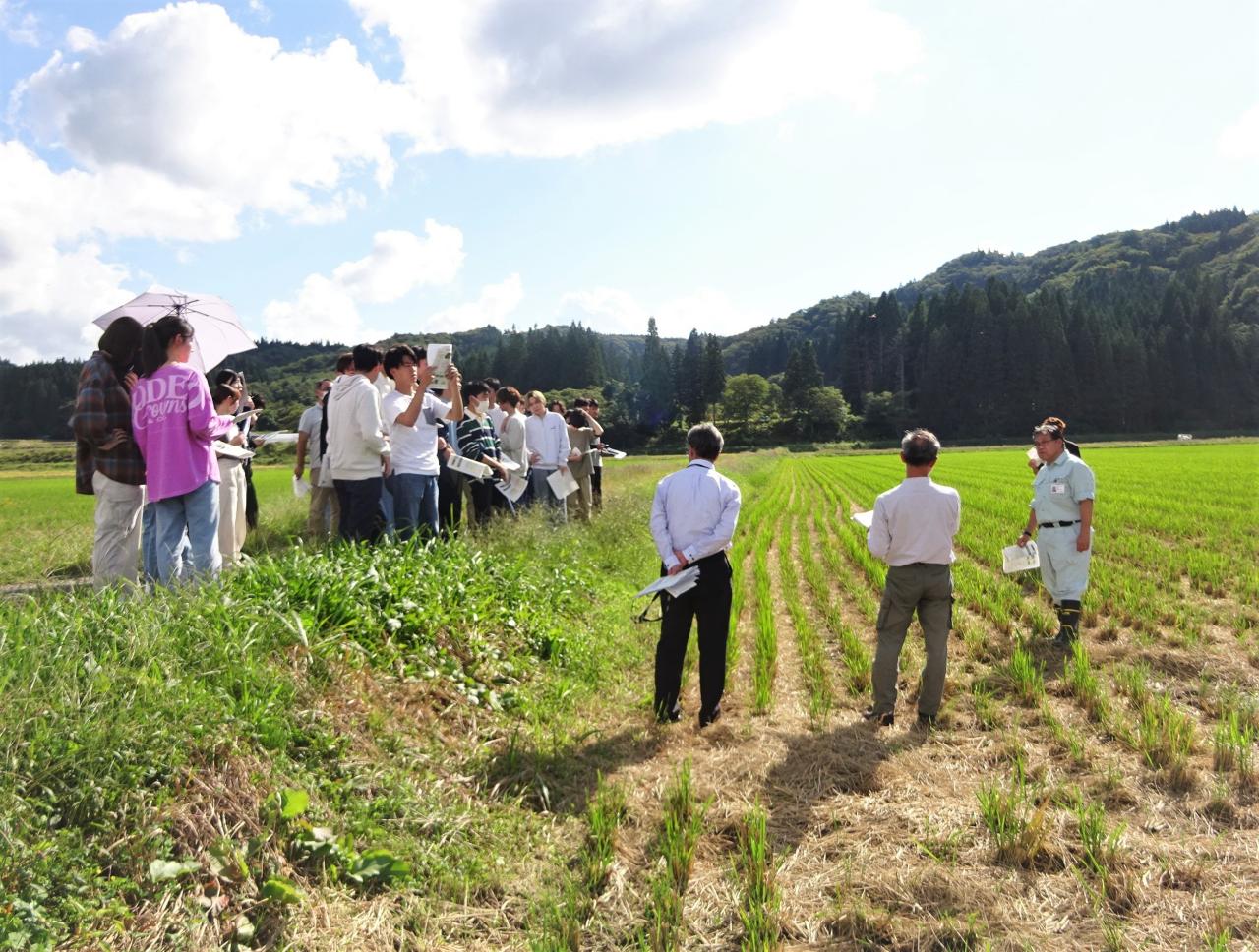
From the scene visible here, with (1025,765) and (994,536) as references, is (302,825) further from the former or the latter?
(994,536)

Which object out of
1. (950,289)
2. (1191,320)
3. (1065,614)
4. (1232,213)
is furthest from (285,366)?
(1232,213)

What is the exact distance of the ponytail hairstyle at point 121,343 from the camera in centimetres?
436

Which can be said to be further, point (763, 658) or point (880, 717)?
point (763, 658)

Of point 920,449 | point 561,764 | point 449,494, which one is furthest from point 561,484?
point 561,764

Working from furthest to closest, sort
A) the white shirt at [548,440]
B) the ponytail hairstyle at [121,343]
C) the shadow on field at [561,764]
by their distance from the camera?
the white shirt at [548,440], the ponytail hairstyle at [121,343], the shadow on field at [561,764]

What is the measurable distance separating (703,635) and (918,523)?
143 cm

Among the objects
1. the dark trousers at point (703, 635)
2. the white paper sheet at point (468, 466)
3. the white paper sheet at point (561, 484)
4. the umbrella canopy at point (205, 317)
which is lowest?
the dark trousers at point (703, 635)

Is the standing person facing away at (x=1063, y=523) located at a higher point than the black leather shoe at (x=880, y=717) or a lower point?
higher

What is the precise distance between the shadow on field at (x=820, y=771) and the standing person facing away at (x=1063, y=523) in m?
2.40

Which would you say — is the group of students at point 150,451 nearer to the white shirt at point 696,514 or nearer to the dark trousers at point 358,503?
the dark trousers at point 358,503

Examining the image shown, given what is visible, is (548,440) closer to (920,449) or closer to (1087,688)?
(920,449)

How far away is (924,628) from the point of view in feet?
14.1

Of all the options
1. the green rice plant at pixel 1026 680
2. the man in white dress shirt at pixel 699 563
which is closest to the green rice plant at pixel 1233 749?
the green rice plant at pixel 1026 680

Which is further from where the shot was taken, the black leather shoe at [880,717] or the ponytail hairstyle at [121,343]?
the ponytail hairstyle at [121,343]
